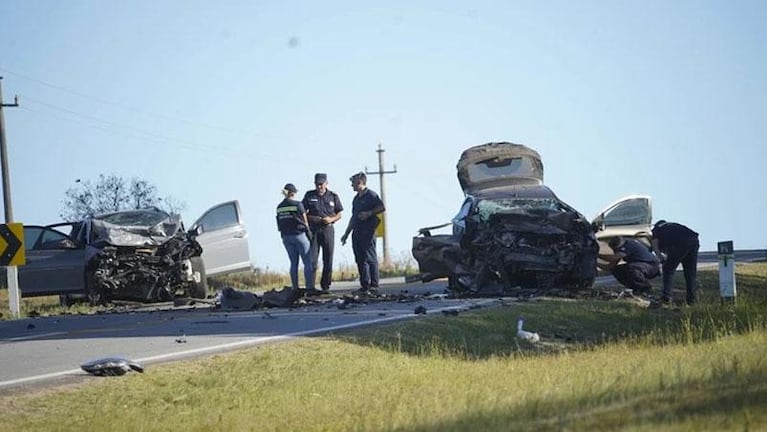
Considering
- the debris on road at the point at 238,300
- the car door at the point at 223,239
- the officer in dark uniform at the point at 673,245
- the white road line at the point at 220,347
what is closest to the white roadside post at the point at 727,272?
the officer in dark uniform at the point at 673,245

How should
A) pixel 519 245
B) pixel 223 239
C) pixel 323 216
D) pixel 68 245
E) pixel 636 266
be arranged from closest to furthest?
pixel 519 245
pixel 636 266
pixel 323 216
pixel 68 245
pixel 223 239

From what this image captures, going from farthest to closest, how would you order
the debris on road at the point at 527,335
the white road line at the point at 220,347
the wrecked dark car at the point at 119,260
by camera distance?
the wrecked dark car at the point at 119,260
the debris on road at the point at 527,335
the white road line at the point at 220,347

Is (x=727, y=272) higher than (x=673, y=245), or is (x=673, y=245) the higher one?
(x=673, y=245)

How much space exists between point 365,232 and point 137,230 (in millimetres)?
4519

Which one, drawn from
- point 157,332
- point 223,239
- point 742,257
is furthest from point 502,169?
point 742,257

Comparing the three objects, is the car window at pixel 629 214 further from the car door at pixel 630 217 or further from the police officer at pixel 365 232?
the police officer at pixel 365 232

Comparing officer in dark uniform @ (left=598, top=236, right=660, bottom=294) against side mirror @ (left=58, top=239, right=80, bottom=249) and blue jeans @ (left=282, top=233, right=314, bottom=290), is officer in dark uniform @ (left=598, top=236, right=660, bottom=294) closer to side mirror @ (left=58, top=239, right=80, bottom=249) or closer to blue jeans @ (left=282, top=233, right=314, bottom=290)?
blue jeans @ (left=282, top=233, right=314, bottom=290)

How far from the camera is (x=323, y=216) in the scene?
895 inches

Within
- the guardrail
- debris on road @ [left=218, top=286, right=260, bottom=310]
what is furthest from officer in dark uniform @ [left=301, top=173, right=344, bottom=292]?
the guardrail

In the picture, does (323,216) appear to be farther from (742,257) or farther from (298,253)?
(742,257)

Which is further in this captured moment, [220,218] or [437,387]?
[220,218]

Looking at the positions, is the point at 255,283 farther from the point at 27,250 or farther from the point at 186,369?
the point at 186,369

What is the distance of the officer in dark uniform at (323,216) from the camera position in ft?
74.6

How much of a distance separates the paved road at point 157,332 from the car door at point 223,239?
5353mm
